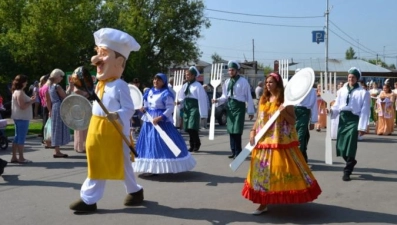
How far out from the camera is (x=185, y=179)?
8.95m

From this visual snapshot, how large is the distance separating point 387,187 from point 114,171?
14.6 ft

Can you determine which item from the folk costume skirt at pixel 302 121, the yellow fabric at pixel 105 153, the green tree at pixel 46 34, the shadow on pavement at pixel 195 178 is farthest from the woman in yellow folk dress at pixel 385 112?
the green tree at pixel 46 34

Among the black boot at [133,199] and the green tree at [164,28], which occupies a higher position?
the green tree at [164,28]

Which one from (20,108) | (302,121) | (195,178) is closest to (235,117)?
(302,121)

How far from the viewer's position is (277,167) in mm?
6270

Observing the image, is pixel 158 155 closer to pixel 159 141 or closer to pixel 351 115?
pixel 159 141

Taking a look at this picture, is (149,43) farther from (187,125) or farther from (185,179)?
(185,179)

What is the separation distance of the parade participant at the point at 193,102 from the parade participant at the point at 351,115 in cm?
349

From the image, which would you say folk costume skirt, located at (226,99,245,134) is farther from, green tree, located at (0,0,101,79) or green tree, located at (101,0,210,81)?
green tree, located at (101,0,210,81)

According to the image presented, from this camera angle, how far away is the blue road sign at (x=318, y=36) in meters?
36.2

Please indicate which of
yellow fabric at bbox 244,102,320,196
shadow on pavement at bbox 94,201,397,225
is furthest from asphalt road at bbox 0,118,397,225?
yellow fabric at bbox 244,102,320,196

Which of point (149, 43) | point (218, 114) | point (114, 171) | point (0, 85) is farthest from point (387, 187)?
point (149, 43)

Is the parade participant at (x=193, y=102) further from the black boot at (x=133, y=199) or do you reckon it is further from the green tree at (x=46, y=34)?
the green tree at (x=46, y=34)

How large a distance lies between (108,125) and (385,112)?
13.4 meters
